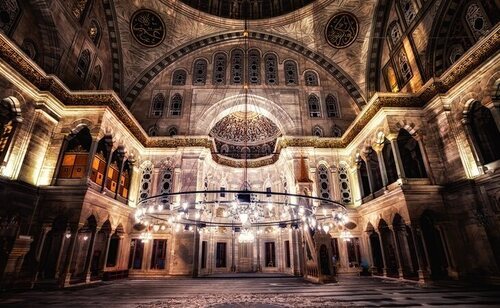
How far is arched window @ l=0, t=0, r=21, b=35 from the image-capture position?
848 cm

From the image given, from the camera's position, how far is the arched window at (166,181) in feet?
46.0

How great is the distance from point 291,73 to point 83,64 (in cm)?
1223

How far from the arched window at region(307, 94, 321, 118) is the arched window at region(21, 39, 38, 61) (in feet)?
46.4

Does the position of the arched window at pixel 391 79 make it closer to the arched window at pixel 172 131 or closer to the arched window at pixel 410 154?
the arched window at pixel 410 154

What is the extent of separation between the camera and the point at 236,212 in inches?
329

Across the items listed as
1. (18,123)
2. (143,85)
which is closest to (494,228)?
(18,123)

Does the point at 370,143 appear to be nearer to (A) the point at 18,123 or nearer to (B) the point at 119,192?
(B) the point at 119,192

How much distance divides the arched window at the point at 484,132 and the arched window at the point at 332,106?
7225 mm

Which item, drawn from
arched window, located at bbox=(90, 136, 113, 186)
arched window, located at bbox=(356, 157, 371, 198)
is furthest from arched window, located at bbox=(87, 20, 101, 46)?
arched window, located at bbox=(356, 157, 371, 198)

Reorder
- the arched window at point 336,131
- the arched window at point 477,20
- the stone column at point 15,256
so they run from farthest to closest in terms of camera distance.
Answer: the arched window at point 336,131 → the arched window at point 477,20 → the stone column at point 15,256

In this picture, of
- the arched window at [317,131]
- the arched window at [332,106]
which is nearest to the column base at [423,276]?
the arched window at [317,131]

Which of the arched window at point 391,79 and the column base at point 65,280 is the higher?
the arched window at point 391,79

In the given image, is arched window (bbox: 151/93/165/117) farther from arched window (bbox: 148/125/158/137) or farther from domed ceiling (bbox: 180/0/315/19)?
domed ceiling (bbox: 180/0/315/19)

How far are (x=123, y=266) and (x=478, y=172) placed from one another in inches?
624
